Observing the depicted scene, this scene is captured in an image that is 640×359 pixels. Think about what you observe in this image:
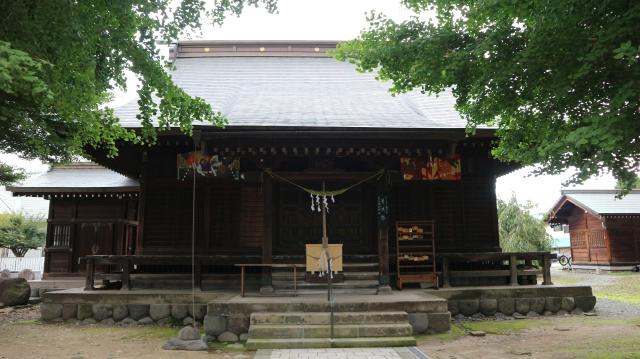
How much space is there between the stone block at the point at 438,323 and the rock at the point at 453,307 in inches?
62.7

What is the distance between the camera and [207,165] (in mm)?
9953

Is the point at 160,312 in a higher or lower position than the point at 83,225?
lower

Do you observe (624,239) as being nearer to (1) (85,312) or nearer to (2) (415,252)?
(2) (415,252)

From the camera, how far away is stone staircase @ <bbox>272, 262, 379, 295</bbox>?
9492mm

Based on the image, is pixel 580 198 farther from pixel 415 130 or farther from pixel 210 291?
pixel 210 291

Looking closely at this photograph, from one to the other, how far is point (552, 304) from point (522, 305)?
73cm

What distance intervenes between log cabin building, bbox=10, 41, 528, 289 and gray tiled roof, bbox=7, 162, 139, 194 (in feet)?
0.25

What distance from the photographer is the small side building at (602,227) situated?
2386cm

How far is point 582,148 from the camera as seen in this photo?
454 cm

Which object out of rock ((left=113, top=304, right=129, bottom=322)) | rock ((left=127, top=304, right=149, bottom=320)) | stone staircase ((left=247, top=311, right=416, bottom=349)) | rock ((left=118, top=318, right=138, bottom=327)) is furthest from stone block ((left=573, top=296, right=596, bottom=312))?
rock ((left=113, top=304, right=129, bottom=322))

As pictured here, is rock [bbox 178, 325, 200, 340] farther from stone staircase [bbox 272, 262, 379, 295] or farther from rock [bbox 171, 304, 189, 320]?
stone staircase [bbox 272, 262, 379, 295]

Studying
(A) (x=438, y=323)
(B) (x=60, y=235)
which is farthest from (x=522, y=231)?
(B) (x=60, y=235)

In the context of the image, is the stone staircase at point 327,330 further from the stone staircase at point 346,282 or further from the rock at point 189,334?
the stone staircase at point 346,282

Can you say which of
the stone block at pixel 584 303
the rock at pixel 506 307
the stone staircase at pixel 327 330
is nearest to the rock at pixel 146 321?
the stone staircase at pixel 327 330
